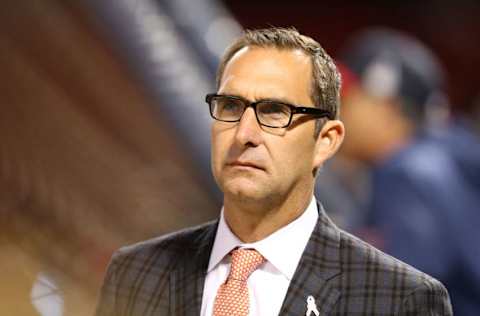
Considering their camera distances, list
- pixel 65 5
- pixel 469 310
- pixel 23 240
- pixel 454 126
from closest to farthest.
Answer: pixel 23 240, pixel 65 5, pixel 469 310, pixel 454 126

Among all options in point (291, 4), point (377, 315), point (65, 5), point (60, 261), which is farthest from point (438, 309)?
point (291, 4)

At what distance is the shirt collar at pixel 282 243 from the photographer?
117cm

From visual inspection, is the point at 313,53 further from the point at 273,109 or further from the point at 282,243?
the point at 282,243

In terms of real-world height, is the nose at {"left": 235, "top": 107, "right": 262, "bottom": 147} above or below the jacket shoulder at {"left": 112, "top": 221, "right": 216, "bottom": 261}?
above

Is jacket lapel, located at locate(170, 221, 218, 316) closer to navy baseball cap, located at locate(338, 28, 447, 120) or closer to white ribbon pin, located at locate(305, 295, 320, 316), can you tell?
white ribbon pin, located at locate(305, 295, 320, 316)

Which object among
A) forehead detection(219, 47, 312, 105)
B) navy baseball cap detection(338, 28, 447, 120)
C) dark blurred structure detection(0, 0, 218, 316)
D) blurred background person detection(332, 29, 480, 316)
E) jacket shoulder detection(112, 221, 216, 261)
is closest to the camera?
dark blurred structure detection(0, 0, 218, 316)

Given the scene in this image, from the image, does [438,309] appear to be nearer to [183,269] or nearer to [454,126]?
[183,269]

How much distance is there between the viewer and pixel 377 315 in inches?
44.1

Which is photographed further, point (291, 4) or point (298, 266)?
point (291, 4)

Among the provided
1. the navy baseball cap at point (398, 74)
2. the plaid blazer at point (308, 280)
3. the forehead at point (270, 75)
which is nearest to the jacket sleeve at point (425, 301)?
the plaid blazer at point (308, 280)

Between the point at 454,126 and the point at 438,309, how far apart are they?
7.97ft

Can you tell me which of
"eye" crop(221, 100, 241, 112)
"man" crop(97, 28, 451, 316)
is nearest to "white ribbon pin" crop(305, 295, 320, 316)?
"man" crop(97, 28, 451, 316)

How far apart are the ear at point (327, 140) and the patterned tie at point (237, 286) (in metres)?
0.12

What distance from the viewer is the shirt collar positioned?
1171mm
